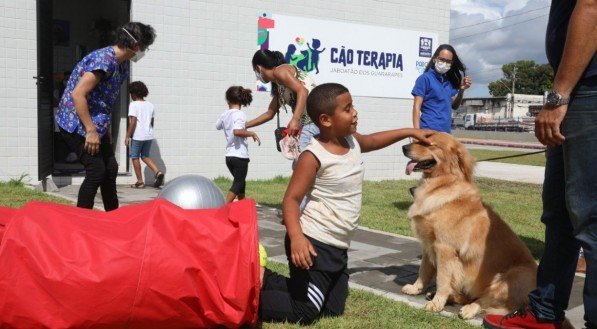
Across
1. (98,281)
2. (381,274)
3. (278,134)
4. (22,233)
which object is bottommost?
(381,274)

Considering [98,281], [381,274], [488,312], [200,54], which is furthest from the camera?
[200,54]

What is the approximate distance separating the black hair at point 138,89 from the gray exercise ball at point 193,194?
4.87 m

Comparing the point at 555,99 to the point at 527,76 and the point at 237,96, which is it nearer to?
the point at 237,96

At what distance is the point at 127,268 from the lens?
2.86m

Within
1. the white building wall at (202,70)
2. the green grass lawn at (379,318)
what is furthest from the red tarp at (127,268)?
the white building wall at (202,70)

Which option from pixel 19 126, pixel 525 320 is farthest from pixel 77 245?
pixel 19 126

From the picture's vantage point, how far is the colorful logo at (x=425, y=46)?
13008mm

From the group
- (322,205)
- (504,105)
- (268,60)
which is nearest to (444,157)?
(322,205)

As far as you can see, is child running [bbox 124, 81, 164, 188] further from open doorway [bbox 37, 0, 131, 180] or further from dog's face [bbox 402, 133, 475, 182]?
dog's face [bbox 402, 133, 475, 182]

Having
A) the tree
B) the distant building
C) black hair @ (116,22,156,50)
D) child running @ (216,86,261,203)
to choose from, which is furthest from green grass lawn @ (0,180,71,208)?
the tree

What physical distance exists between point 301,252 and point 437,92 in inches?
140

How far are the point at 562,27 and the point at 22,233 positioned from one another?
3.09m

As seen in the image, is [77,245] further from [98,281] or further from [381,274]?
[381,274]

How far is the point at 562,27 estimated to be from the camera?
9.73 ft
